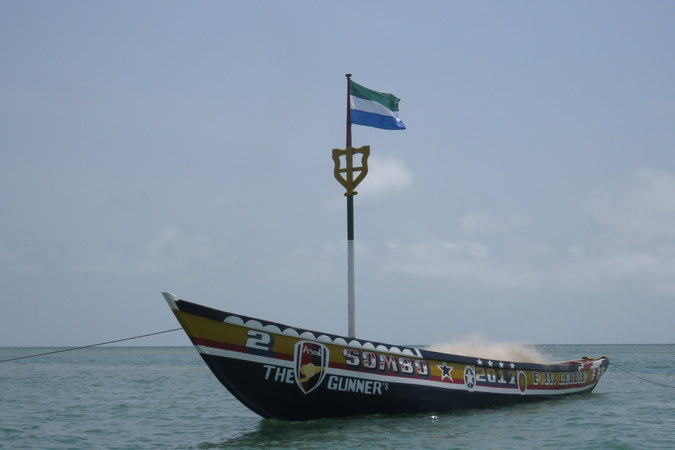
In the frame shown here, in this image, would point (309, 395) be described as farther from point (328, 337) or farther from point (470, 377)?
point (470, 377)

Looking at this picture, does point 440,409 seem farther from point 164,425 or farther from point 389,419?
point 164,425

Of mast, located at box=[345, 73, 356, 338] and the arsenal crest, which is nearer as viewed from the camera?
the arsenal crest

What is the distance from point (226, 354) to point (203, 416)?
653cm

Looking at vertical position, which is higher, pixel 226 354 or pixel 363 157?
pixel 363 157

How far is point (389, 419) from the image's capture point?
1314cm

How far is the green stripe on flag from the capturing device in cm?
1494

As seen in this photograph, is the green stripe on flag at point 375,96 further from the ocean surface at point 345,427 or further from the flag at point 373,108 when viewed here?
the ocean surface at point 345,427

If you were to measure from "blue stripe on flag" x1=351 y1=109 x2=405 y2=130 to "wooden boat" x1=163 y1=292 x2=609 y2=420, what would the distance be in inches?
203

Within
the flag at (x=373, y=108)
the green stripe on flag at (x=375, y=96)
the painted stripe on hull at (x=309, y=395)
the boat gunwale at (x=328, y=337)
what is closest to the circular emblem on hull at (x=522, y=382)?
the boat gunwale at (x=328, y=337)

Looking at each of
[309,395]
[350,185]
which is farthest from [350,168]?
[309,395]

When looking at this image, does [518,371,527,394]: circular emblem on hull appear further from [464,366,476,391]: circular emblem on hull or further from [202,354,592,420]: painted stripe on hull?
[202,354,592,420]: painted stripe on hull

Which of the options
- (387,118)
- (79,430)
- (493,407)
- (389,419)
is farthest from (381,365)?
(79,430)

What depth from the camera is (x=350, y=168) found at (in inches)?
557

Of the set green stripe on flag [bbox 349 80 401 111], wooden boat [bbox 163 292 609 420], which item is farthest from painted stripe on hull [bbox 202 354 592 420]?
green stripe on flag [bbox 349 80 401 111]
